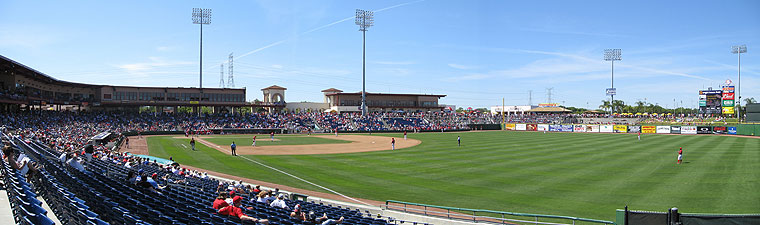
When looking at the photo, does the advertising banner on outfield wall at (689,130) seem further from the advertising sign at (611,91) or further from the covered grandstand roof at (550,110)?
the covered grandstand roof at (550,110)

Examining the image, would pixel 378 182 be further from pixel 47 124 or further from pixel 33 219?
pixel 47 124

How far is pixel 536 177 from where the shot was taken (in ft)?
75.3

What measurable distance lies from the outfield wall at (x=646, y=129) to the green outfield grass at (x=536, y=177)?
1275 inches

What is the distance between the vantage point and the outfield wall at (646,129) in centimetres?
6040

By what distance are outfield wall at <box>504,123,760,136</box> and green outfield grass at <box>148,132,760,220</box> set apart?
106 ft

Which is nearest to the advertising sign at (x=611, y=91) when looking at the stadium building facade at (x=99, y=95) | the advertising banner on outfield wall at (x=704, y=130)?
the advertising banner on outfield wall at (x=704, y=130)

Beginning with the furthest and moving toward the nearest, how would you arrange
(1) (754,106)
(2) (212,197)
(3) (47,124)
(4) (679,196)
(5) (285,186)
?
1. (1) (754,106)
2. (3) (47,124)
3. (5) (285,186)
4. (4) (679,196)
5. (2) (212,197)

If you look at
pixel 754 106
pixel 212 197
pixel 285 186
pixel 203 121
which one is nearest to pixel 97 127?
pixel 203 121

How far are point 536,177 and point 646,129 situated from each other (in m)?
59.1

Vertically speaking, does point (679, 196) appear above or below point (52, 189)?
below

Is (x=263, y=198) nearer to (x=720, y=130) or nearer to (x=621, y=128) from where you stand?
(x=720, y=130)

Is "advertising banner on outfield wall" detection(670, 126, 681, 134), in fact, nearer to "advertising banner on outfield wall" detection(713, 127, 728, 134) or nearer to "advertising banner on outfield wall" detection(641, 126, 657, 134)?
"advertising banner on outfield wall" detection(641, 126, 657, 134)

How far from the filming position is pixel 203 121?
69688mm

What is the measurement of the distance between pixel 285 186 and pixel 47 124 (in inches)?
1509
